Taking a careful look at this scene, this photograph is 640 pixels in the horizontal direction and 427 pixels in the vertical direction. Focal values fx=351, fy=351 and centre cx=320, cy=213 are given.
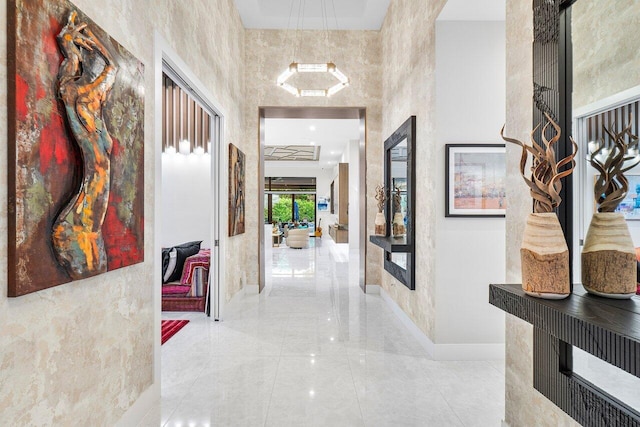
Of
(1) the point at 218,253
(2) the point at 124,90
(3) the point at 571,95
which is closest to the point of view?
(3) the point at 571,95

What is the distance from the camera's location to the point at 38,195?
133 centimetres

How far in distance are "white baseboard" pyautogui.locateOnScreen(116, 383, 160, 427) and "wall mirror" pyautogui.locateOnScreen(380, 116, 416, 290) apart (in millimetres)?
2426

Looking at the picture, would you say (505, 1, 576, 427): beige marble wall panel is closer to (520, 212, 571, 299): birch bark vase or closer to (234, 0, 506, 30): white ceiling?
(520, 212, 571, 299): birch bark vase

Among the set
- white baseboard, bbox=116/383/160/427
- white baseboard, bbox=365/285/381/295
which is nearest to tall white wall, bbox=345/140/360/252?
white baseboard, bbox=365/285/381/295

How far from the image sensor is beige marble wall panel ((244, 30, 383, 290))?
5293 mm

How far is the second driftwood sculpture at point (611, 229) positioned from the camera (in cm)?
116

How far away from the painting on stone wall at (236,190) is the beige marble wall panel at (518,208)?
10.6 feet

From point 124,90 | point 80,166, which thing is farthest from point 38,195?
point 124,90

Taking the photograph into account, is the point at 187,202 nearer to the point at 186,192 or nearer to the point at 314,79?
the point at 186,192

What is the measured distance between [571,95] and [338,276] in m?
5.66

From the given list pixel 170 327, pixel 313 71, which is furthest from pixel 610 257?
pixel 170 327

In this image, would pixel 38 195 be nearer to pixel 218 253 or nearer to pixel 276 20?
pixel 218 253

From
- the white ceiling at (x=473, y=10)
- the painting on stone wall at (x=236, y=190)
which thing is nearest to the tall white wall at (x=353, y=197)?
the painting on stone wall at (x=236, y=190)

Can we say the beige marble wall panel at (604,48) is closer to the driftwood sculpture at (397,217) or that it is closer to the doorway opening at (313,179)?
the driftwood sculpture at (397,217)
